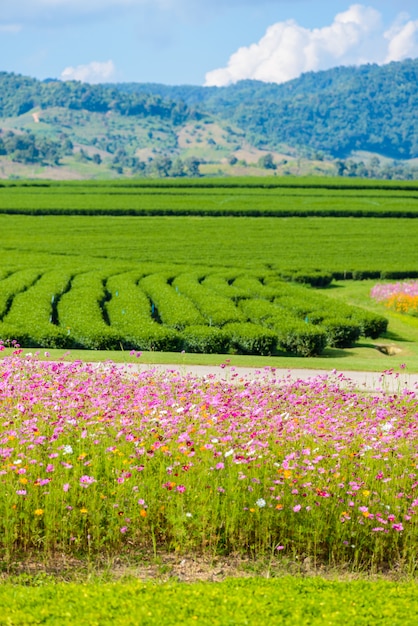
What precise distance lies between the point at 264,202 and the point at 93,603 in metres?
73.4

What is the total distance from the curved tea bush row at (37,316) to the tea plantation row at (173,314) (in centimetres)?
3

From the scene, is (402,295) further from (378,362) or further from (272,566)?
(272,566)

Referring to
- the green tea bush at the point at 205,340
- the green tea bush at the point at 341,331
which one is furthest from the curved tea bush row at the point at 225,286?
the green tea bush at the point at 205,340

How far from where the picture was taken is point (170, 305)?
2836 cm

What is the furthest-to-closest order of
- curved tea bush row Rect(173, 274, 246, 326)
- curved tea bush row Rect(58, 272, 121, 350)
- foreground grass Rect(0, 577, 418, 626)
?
curved tea bush row Rect(173, 274, 246, 326), curved tea bush row Rect(58, 272, 121, 350), foreground grass Rect(0, 577, 418, 626)

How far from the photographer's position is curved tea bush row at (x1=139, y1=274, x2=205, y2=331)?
25.0 meters

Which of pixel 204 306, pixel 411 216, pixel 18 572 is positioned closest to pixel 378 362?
pixel 204 306

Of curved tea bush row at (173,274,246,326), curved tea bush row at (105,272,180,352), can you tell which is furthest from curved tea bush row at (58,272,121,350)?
curved tea bush row at (173,274,246,326)

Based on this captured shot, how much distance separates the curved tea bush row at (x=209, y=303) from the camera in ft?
83.7

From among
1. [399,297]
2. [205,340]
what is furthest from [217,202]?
[205,340]

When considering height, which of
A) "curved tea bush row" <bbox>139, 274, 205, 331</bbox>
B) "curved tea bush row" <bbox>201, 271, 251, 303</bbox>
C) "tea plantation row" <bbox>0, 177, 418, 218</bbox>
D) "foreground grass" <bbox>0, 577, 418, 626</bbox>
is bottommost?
"foreground grass" <bbox>0, 577, 418, 626</bbox>

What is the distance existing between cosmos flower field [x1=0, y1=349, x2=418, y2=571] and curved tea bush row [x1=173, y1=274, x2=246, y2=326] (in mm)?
15543

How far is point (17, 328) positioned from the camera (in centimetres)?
2286

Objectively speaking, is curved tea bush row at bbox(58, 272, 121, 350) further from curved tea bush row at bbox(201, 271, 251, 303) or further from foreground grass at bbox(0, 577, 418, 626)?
foreground grass at bbox(0, 577, 418, 626)
